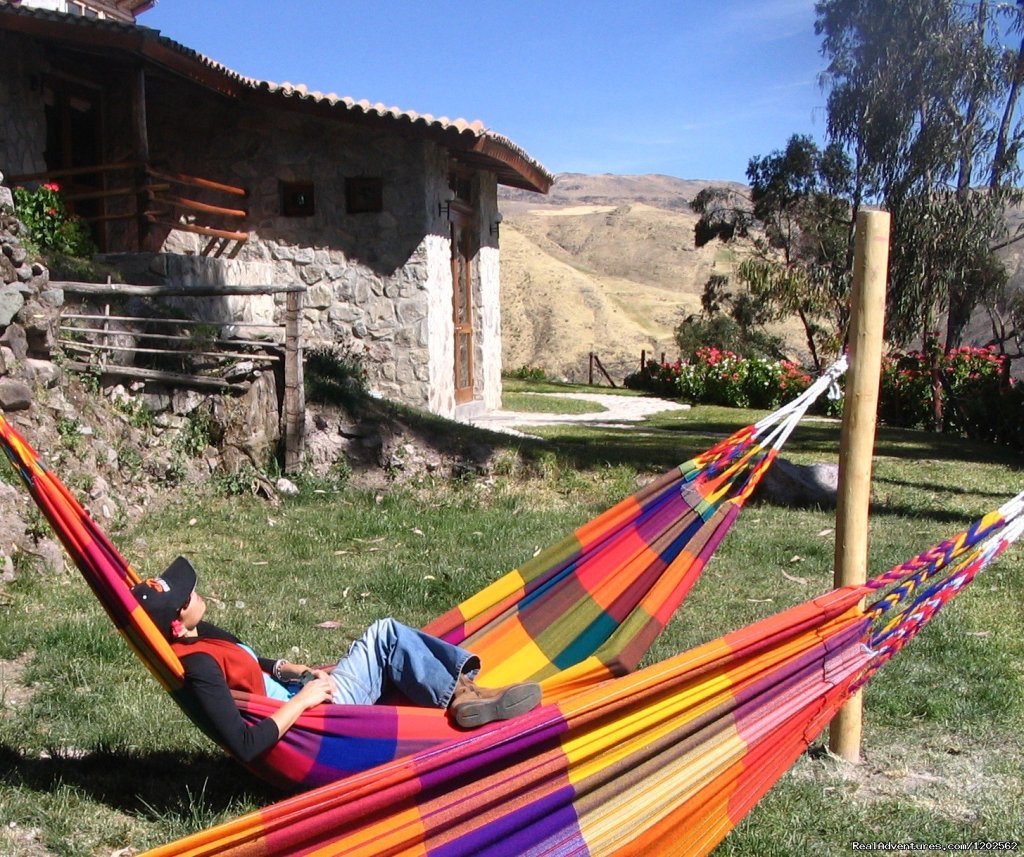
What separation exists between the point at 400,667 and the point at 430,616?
5.22ft

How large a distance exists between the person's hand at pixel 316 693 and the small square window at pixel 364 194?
26.8ft

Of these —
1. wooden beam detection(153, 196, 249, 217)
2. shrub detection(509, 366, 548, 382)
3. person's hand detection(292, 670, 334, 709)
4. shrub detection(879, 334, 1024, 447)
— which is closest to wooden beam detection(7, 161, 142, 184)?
wooden beam detection(153, 196, 249, 217)

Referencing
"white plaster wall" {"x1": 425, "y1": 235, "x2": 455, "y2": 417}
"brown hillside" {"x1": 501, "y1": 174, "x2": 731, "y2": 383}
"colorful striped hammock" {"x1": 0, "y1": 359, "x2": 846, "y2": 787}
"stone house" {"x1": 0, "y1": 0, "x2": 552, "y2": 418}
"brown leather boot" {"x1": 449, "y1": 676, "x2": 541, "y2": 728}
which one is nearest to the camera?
"brown leather boot" {"x1": 449, "y1": 676, "x2": 541, "y2": 728}

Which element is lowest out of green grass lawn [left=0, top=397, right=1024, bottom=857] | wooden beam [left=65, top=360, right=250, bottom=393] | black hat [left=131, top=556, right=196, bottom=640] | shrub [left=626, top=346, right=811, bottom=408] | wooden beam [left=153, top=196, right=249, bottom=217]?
green grass lawn [left=0, top=397, right=1024, bottom=857]

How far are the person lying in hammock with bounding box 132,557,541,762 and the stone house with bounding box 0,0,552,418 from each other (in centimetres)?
721

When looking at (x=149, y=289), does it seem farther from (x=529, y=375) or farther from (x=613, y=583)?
(x=529, y=375)

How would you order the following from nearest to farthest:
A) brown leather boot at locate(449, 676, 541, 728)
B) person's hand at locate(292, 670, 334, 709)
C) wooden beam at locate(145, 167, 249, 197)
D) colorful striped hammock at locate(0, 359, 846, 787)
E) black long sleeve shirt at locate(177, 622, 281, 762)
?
black long sleeve shirt at locate(177, 622, 281, 762) → person's hand at locate(292, 670, 334, 709) → brown leather boot at locate(449, 676, 541, 728) → colorful striped hammock at locate(0, 359, 846, 787) → wooden beam at locate(145, 167, 249, 197)

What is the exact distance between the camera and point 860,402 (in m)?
2.98

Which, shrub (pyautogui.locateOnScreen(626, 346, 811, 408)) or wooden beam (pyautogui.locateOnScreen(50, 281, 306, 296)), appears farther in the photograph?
shrub (pyautogui.locateOnScreen(626, 346, 811, 408))

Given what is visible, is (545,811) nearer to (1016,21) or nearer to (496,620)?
(496,620)

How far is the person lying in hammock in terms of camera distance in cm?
240

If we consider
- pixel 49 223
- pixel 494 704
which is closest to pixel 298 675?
pixel 494 704

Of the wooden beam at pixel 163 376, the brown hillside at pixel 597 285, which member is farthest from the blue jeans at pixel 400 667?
the brown hillside at pixel 597 285

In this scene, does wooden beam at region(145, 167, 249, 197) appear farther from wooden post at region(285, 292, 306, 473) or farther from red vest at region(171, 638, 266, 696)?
red vest at region(171, 638, 266, 696)
